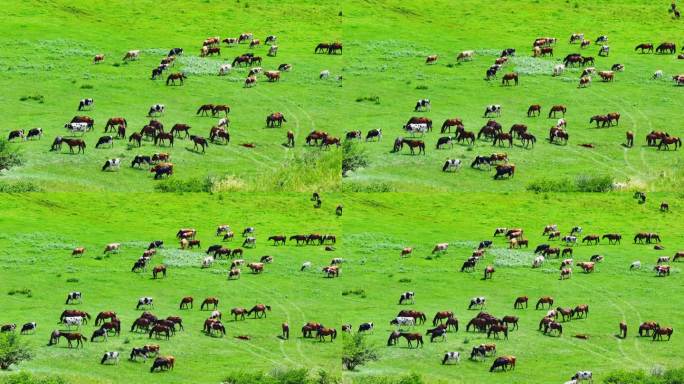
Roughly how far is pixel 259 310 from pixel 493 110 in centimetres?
1737

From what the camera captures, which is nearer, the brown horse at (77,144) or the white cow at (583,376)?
the white cow at (583,376)

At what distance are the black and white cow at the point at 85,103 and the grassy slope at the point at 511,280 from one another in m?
13.9

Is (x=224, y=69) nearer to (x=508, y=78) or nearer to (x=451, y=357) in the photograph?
(x=508, y=78)

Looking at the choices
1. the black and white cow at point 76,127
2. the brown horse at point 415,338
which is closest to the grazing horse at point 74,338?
the brown horse at point 415,338

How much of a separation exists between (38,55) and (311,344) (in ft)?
80.9

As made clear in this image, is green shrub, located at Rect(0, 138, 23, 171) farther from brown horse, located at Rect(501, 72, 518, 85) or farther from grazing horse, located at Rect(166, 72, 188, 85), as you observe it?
brown horse, located at Rect(501, 72, 518, 85)

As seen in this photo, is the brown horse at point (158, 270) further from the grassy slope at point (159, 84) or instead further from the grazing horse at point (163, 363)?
the grazing horse at point (163, 363)

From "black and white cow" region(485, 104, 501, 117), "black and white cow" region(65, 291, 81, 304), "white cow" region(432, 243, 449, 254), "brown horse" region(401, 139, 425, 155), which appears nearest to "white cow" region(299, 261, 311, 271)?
"white cow" region(432, 243, 449, 254)

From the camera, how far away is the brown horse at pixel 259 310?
74.4 meters

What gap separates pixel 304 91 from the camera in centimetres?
8700

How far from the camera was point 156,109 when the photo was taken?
84312 millimetres

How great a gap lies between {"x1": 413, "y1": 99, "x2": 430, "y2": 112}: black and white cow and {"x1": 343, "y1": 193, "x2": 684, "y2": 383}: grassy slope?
21.3 feet

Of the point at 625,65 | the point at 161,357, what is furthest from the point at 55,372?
the point at 625,65

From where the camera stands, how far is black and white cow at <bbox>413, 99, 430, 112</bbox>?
85250mm
